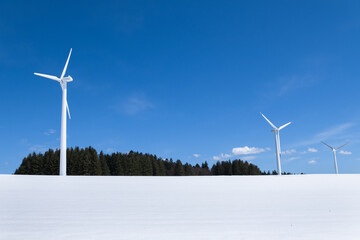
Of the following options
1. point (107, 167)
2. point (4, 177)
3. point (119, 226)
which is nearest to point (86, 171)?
point (107, 167)

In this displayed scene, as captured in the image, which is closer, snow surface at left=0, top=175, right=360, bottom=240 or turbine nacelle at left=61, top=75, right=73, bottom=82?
snow surface at left=0, top=175, right=360, bottom=240

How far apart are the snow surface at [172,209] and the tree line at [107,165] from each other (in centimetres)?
6531

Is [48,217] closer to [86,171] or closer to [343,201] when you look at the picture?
[343,201]

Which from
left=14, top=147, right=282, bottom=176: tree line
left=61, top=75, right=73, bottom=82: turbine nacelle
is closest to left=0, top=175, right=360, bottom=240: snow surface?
left=61, top=75, right=73, bottom=82: turbine nacelle

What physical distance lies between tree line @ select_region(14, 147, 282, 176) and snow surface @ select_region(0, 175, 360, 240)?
6531 cm

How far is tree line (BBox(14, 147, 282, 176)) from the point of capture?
75.9 m

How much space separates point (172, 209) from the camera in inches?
490

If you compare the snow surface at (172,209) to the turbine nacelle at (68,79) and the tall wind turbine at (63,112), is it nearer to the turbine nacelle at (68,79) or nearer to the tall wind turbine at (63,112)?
the tall wind turbine at (63,112)

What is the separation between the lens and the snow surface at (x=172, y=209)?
11055 millimetres

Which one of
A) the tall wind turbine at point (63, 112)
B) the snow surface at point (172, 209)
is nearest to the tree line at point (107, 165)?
the tall wind turbine at point (63, 112)

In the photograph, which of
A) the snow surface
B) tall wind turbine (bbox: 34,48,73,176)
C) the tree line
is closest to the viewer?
the snow surface

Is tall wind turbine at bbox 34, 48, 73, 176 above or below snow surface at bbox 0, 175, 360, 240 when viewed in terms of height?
above

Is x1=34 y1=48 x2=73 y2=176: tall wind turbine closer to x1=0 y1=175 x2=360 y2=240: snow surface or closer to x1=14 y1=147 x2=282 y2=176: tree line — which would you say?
x1=0 y1=175 x2=360 y2=240: snow surface

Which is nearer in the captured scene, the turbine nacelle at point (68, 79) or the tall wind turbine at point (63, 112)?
the tall wind turbine at point (63, 112)
